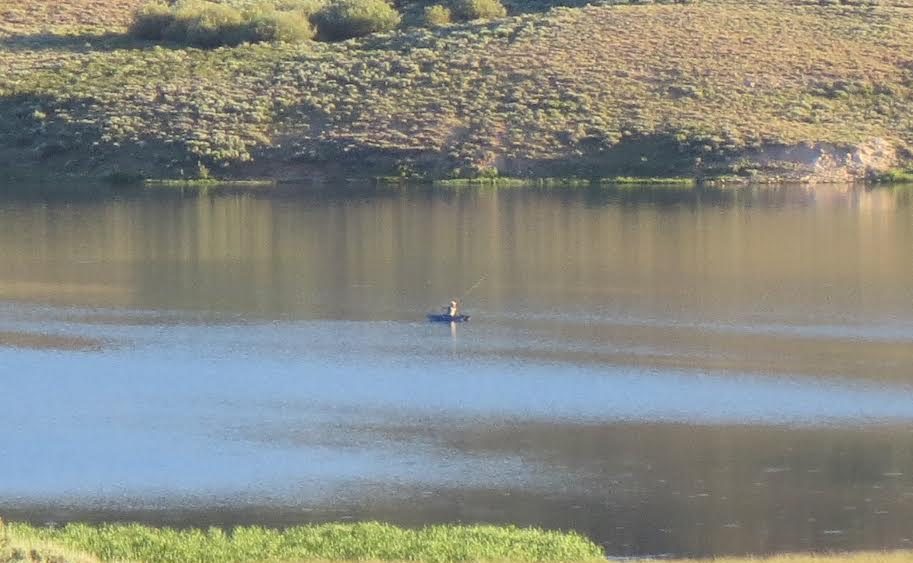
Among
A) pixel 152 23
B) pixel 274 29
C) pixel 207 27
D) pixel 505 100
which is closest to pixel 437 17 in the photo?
pixel 274 29

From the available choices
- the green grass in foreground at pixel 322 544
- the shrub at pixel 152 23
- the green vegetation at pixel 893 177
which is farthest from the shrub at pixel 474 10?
the green grass in foreground at pixel 322 544

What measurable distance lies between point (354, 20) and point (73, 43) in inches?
454

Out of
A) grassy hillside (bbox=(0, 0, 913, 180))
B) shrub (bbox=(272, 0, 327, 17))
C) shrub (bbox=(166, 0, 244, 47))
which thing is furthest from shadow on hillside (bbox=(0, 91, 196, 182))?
shrub (bbox=(272, 0, 327, 17))

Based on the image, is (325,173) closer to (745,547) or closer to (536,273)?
(536,273)

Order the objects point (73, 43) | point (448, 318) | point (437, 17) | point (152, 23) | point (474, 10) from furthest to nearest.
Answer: point (474, 10) → point (437, 17) → point (152, 23) → point (73, 43) → point (448, 318)

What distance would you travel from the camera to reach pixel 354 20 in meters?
74.1

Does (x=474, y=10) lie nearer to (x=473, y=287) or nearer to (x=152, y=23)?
(x=152, y=23)

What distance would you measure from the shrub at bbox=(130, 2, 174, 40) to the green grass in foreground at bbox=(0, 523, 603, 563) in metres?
58.3

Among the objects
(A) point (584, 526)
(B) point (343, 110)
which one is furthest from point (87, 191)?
(A) point (584, 526)

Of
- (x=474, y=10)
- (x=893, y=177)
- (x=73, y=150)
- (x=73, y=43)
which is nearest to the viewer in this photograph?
(x=893, y=177)

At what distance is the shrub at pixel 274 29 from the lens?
7269 cm

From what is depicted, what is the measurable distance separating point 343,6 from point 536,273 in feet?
128

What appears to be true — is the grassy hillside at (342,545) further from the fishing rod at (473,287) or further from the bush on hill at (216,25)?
the bush on hill at (216,25)

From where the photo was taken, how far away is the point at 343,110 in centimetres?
6241
